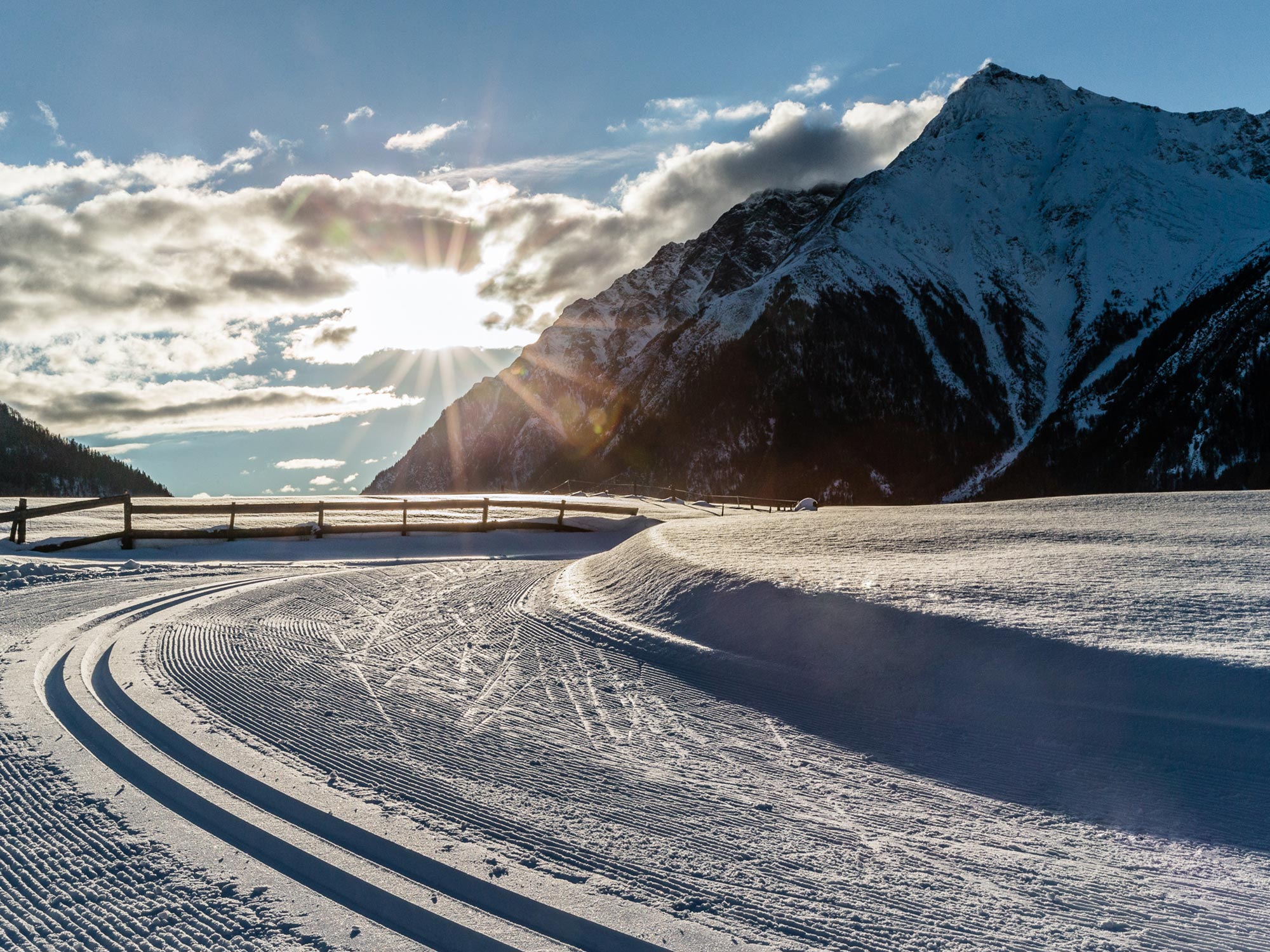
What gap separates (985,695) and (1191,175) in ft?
696

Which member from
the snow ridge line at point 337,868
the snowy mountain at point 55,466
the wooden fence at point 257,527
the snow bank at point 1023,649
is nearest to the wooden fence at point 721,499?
the wooden fence at point 257,527

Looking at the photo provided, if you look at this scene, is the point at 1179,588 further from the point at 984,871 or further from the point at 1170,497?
the point at 1170,497

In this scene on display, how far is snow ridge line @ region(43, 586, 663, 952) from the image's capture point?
3.04 m

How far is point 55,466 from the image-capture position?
5354 inches

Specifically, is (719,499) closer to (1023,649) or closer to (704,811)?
(1023,649)

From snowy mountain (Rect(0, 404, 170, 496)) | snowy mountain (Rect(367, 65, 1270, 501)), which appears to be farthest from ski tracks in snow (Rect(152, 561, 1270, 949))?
snowy mountain (Rect(0, 404, 170, 496))

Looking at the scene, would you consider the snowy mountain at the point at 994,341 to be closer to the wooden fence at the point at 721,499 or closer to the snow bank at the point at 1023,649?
the wooden fence at the point at 721,499

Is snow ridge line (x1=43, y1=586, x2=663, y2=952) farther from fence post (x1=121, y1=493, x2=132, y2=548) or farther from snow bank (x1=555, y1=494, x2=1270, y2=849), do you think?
fence post (x1=121, y1=493, x2=132, y2=548)

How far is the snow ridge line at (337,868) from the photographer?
9.96ft

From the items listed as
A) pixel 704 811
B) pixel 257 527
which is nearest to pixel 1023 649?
pixel 704 811

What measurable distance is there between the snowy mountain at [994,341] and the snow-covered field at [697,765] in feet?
370

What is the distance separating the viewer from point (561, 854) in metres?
3.67

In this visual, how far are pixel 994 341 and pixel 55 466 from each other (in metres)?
176

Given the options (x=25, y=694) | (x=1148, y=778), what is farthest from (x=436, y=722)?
(x=1148, y=778)
